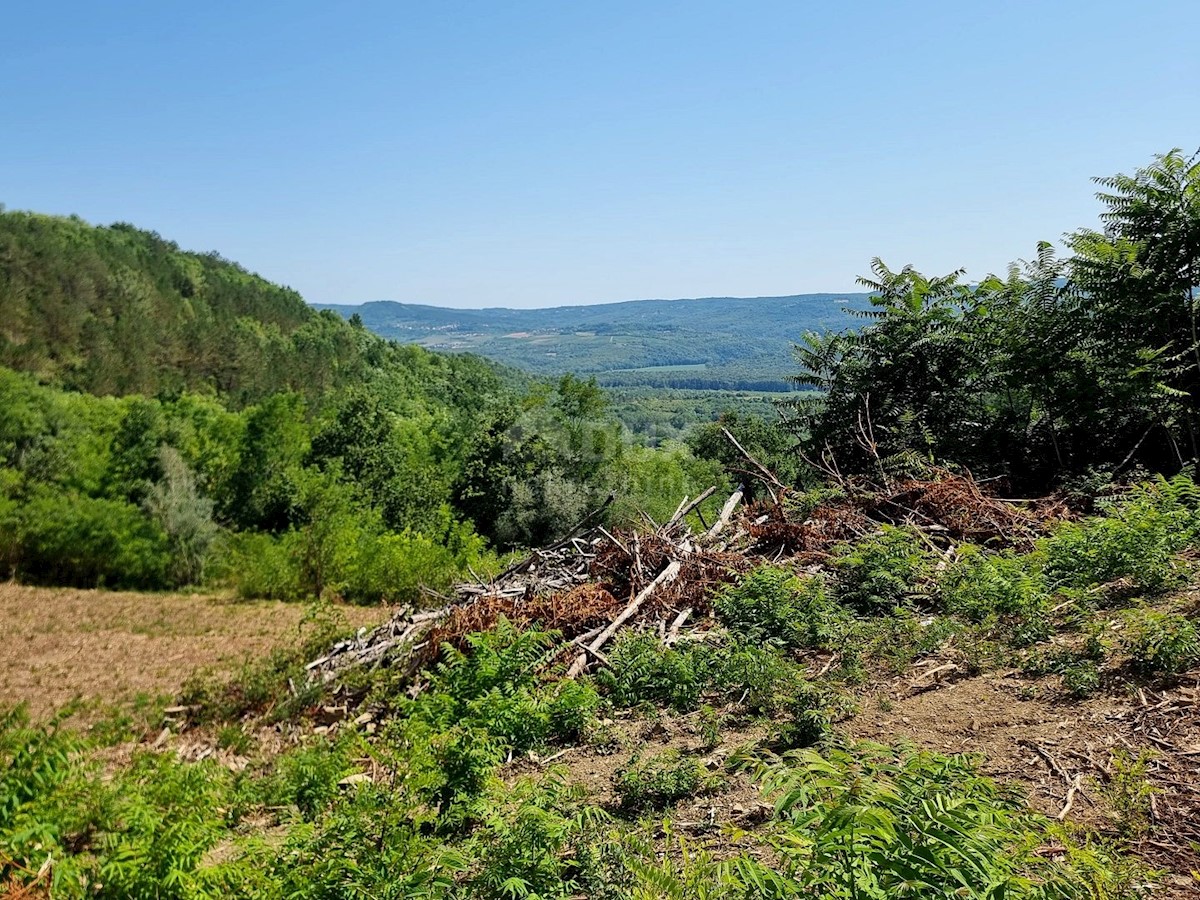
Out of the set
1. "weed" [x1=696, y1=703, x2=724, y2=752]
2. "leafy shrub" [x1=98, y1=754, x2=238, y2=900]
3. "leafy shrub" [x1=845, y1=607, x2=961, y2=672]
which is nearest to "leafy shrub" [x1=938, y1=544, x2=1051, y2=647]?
"leafy shrub" [x1=845, y1=607, x2=961, y2=672]

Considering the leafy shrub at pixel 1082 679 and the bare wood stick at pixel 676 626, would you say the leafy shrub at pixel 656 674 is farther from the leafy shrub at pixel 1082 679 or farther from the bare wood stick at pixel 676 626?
the leafy shrub at pixel 1082 679

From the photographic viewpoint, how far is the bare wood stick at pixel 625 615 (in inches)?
226

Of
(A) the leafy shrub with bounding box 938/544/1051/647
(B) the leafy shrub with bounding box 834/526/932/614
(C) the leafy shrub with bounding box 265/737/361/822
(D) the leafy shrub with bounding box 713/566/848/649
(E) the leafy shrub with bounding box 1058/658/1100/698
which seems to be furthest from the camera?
(B) the leafy shrub with bounding box 834/526/932/614

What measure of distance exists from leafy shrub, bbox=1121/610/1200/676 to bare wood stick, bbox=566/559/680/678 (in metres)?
→ 3.60

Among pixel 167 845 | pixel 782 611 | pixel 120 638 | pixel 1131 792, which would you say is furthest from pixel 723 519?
pixel 120 638

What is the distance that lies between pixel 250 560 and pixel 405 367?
54655 mm

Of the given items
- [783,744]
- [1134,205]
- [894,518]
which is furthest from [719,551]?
[1134,205]

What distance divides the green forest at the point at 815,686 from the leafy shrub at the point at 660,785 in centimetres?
2

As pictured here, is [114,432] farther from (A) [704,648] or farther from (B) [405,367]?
(B) [405,367]

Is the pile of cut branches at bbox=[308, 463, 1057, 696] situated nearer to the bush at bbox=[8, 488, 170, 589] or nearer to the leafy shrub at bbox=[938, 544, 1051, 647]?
the leafy shrub at bbox=[938, 544, 1051, 647]

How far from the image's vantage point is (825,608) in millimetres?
5496

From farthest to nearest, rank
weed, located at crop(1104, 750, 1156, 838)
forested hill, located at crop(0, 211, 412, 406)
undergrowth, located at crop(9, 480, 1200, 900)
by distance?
forested hill, located at crop(0, 211, 412, 406) → weed, located at crop(1104, 750, 1156, 838) → undergrowth, located at crop(9, 480, 1200, 900)

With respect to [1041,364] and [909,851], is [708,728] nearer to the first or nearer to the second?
[909,851]

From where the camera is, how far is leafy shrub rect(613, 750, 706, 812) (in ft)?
12.0
